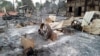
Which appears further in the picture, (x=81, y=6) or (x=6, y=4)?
(x=6, y=4)

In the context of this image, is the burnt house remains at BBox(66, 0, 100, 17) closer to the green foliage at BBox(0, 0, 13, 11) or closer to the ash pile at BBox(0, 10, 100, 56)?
the ash pile at BBox(0, 10, 100, 56)

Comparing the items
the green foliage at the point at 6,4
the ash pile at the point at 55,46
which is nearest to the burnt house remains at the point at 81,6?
the ash pile at the point at 55,46

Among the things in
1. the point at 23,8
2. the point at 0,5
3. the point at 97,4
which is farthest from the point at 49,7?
the point at 97,4

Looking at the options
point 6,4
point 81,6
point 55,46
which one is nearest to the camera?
point 55,46

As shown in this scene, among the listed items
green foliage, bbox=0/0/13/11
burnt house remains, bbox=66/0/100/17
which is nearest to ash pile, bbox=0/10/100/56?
burnt house remains, bbox=66/0/100/17

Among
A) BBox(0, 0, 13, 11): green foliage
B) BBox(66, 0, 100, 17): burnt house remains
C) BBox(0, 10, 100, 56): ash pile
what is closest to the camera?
BBox(0, 10, 100, 56): ash pile

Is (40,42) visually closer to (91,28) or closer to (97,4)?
(91,28)

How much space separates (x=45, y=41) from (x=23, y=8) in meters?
19.6

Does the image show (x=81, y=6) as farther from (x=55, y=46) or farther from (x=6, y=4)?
(x=6, y=4)

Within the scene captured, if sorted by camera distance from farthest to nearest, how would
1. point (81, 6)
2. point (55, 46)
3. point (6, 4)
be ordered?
1. point (6, 4)
2. point (81, 6)
3. point (55, 46)

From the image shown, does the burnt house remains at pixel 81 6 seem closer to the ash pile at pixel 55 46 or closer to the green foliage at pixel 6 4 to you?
the ash pile at pixel 55 46

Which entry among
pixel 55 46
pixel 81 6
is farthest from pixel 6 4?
pixel 55 46

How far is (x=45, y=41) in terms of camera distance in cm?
807

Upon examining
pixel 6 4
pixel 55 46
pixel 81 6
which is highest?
pixel 6 4
